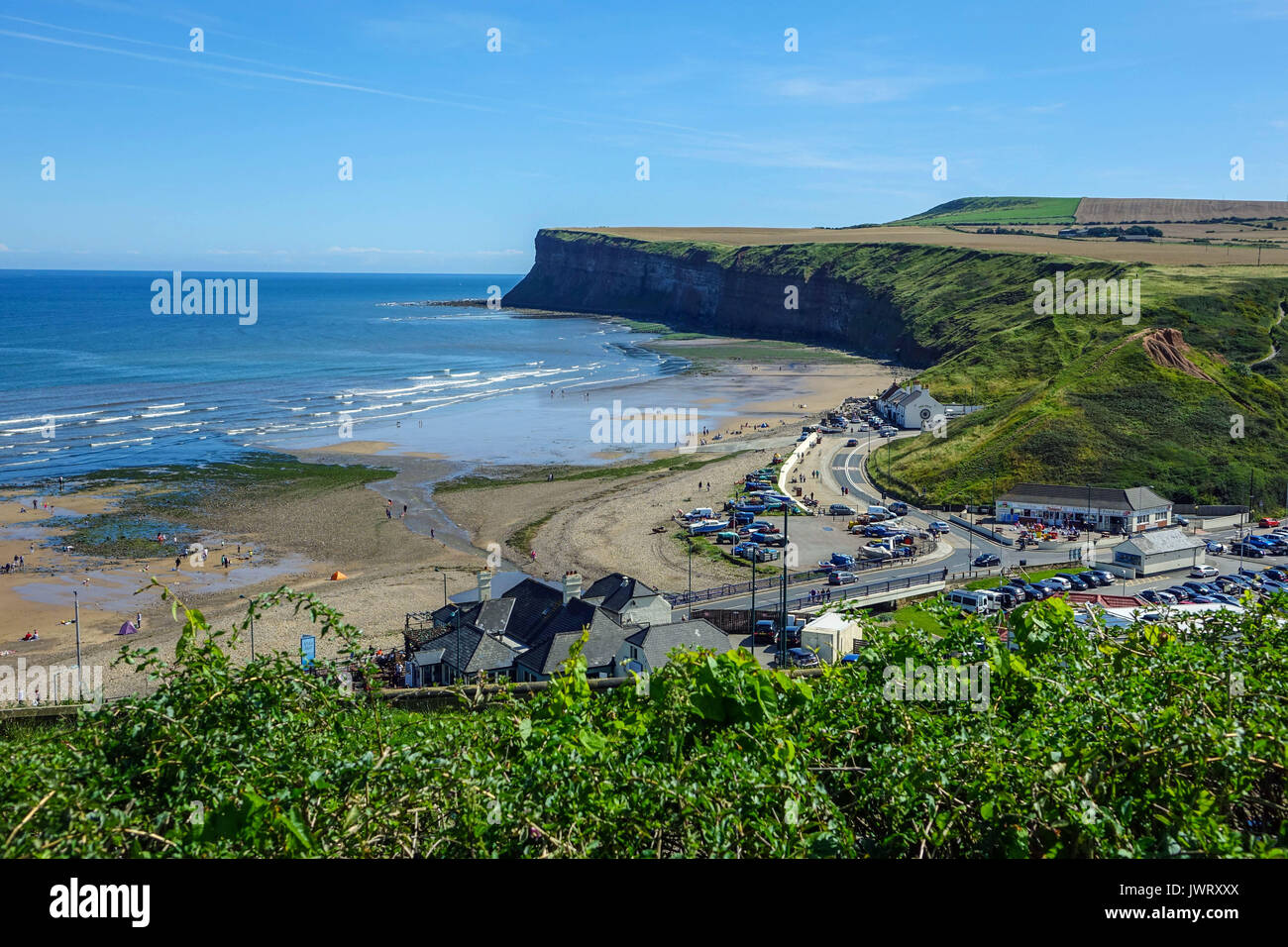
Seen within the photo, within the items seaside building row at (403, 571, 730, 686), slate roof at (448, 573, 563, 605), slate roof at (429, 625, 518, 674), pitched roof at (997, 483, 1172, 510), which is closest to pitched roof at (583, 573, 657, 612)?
seaside building row at (403, 571, 730, 686)

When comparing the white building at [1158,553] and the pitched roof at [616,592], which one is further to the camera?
the white building at [1158,553]

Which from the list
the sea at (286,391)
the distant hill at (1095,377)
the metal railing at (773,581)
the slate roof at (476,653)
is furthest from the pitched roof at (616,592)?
the sea at (286,391)

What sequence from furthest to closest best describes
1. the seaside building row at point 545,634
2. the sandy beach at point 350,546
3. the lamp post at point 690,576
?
the sandy beach at point 350,546 → the lamp post at point 690,576 → the seaside building row at point 545,634

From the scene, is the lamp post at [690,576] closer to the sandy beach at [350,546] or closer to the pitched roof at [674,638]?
the sandy beach at [350,546]

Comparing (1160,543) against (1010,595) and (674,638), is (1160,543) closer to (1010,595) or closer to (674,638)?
(1010,595)

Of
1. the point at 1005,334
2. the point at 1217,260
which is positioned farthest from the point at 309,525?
the point at 1217,260
